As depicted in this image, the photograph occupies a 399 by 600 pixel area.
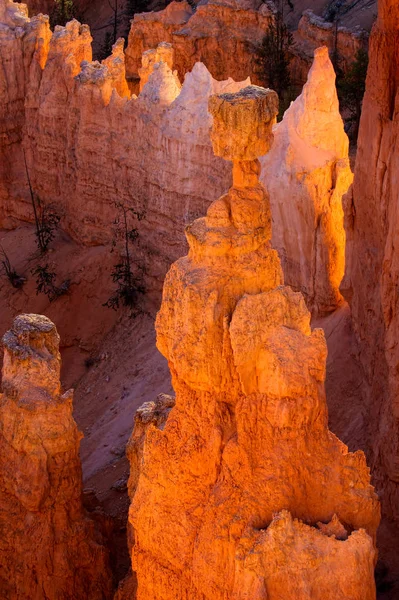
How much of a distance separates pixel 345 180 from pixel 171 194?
419 cm

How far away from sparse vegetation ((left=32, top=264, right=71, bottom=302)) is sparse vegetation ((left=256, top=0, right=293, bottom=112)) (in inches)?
363

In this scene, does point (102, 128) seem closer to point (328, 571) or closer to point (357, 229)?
point (357, 229)

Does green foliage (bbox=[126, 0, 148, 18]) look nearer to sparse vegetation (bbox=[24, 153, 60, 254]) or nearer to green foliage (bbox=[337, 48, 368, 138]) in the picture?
green foliage (bbox=[337, 48, 368, 138])

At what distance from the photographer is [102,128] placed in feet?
64.6

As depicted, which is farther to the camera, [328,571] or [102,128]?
[102,128]

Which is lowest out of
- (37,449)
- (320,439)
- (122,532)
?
(122,532)

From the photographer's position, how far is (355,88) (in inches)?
953

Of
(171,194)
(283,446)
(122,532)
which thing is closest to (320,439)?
(283,446)

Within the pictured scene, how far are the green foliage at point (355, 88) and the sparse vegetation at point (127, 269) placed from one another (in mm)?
7065

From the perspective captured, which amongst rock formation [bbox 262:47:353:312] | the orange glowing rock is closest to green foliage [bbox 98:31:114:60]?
the orange glowing rock

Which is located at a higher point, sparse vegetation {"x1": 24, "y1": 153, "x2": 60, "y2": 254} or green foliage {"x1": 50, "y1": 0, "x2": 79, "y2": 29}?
green foliage {"x1": 50, "y1": 0, "x2": 79, "y2": 29}

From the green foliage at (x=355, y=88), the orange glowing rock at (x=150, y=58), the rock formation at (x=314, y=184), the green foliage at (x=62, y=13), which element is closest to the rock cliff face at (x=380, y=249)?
the rock formation at (x=314, y=184)

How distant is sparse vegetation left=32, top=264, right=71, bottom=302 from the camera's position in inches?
802

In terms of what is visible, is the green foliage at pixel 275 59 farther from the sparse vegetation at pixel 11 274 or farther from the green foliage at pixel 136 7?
the sparse vegetation at pixel 11 274
